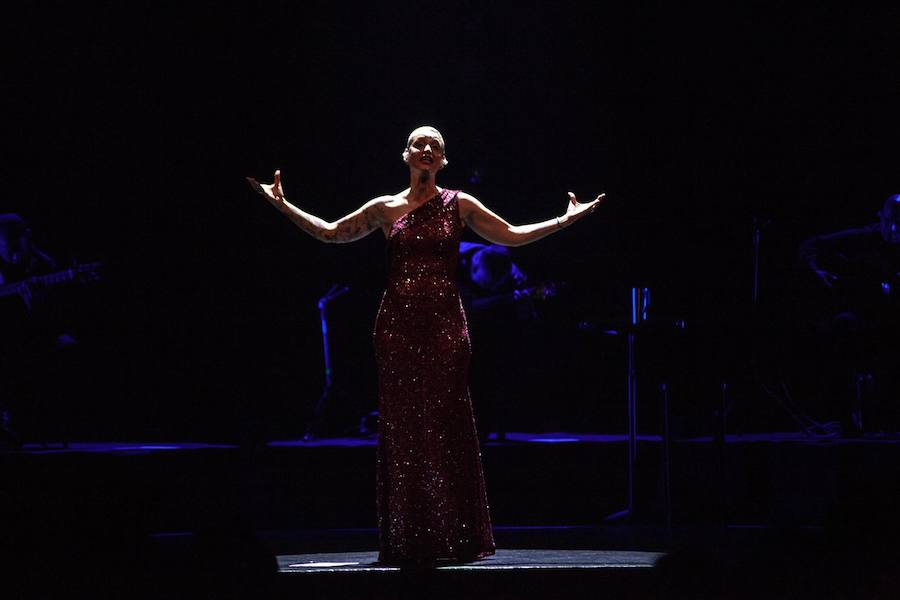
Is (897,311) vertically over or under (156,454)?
over

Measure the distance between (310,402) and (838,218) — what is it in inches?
160

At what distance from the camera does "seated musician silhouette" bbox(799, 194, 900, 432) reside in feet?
22.0

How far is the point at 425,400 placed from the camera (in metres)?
4.32

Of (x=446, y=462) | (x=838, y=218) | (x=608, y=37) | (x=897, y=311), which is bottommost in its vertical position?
(x=446, y=462)

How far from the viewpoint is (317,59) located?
8188 mm

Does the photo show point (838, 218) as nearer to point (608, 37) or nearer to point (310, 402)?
point (608, 37)

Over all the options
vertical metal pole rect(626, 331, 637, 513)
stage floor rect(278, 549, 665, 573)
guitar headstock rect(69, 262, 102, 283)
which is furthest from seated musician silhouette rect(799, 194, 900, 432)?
guitar headstock rect(69, 262, 102, 283)

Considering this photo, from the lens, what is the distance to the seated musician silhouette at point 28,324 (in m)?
7.14

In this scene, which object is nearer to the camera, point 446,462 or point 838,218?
point 446,462

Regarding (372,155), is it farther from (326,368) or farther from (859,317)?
(859,317)

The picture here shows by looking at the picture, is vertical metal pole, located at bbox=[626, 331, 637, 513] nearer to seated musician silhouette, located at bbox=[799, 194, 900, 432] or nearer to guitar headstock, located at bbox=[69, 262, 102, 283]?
seated musician silhouette, located at bbox=[799, 194, 900, 432]

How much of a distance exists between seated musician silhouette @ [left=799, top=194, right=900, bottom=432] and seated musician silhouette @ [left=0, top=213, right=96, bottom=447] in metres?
4.50

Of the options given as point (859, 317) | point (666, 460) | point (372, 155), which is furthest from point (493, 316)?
point (859, 317)

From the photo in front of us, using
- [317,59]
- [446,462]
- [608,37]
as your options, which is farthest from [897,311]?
[317,59]
